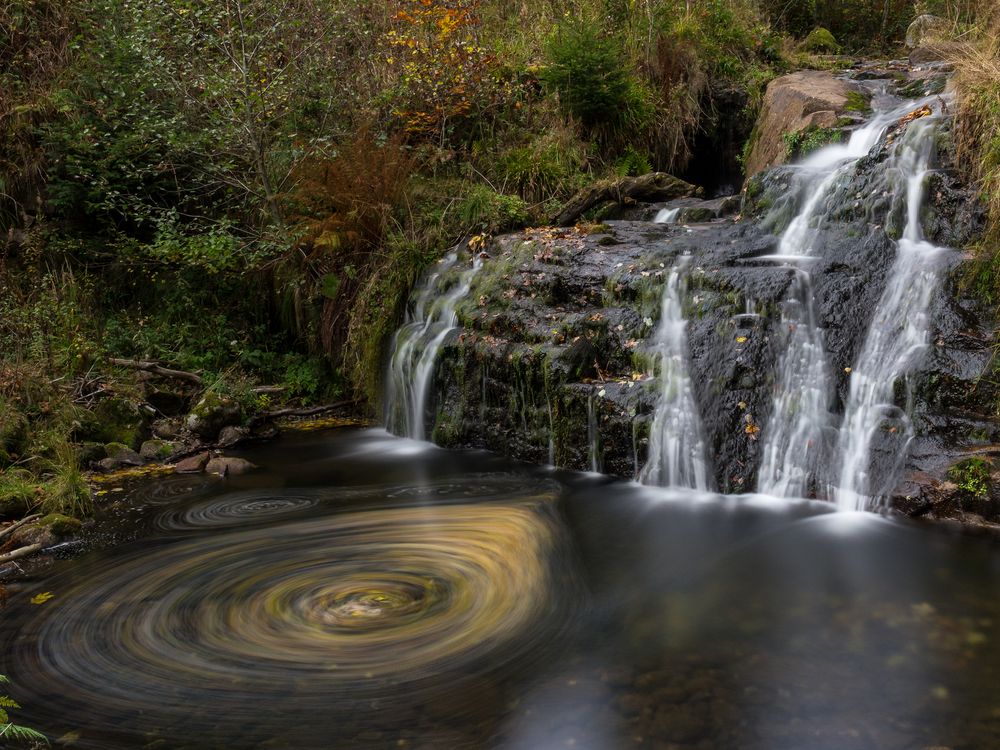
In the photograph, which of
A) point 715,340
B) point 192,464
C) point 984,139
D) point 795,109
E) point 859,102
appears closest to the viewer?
point 984,139

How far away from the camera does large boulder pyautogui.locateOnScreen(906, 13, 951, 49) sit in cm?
1148

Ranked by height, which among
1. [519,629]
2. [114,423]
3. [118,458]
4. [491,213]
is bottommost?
[519,629]

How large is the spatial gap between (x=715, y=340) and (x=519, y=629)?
3060mm

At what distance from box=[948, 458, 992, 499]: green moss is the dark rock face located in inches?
0.6

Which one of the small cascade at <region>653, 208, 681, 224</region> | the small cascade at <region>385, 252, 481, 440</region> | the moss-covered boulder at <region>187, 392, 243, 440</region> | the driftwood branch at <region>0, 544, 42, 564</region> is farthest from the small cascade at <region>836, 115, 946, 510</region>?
the moss-covered boulder at <region>187, 392, 243, 440</region>

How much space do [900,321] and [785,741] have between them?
353 centimetres

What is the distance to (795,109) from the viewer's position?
28.5 feet

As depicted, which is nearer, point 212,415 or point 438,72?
point 212,415

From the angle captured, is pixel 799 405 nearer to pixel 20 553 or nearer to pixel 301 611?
pixel 301 611

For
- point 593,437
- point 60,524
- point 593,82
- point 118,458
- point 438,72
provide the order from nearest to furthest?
point 60,524, point 593,437, point 118,458, point 593,82, point 438,72

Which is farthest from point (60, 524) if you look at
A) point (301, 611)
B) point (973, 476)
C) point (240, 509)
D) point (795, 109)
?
point (795, 109)

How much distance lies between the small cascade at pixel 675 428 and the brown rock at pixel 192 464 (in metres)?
4.03

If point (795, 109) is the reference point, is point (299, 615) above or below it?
below

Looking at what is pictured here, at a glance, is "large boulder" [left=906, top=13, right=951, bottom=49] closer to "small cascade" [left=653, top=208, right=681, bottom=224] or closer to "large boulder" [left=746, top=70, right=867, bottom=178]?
"large boulder" [left=746, top=70, right=867, bottom=178]
